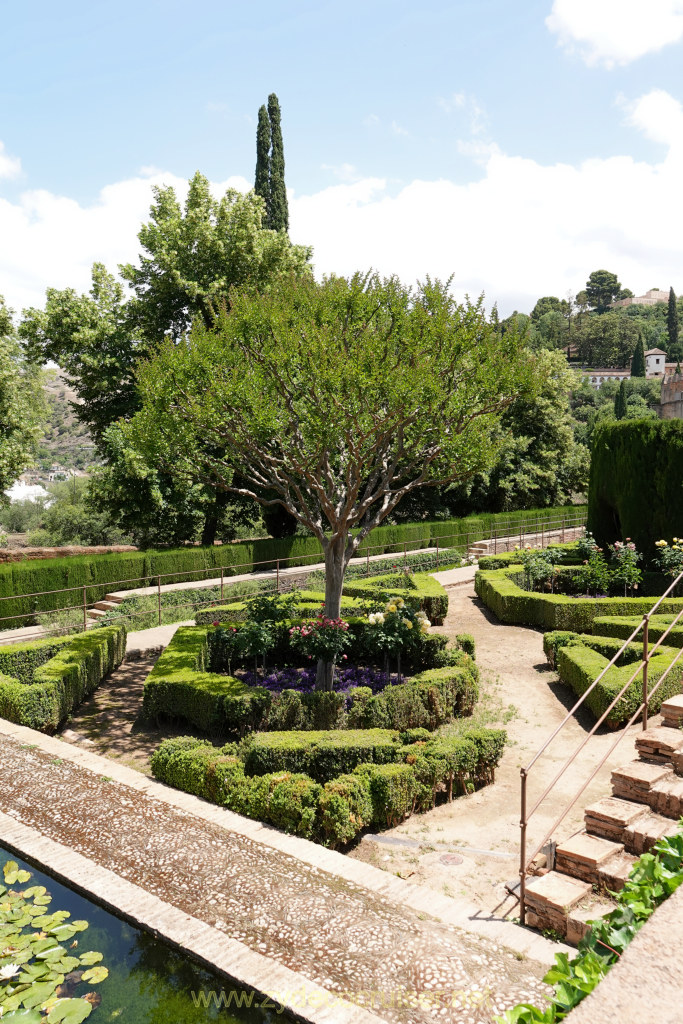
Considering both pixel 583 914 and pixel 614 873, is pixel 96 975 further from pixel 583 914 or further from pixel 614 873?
pixel 614 873

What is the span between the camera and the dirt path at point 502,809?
633cm

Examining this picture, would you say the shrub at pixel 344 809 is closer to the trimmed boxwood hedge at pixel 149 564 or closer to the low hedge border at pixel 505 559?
the trimmed boxwood hedge at pixel 149 564

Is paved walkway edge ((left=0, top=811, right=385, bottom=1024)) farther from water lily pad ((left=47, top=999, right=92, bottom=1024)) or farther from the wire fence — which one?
the wire fence

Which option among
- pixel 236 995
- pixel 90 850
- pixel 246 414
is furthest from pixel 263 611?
pixel 236 995

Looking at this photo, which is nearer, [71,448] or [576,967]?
[576,967]

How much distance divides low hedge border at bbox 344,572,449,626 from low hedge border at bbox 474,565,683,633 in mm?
1364

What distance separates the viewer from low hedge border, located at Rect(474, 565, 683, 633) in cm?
1451

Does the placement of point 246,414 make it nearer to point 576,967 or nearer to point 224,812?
point 224,812

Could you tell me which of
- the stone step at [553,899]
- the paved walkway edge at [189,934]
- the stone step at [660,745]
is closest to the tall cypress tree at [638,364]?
the stone step at [660,745]

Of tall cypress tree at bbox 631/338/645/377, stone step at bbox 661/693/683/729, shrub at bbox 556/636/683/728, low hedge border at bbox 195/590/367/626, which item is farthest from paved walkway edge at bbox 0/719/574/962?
tall cypress tree at bbox 631/338/645/377

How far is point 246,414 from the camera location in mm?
11141

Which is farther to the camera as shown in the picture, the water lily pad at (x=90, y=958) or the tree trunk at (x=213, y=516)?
the tree trunk at (x=213, y=516)

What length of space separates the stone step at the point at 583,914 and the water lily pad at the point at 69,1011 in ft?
11.0

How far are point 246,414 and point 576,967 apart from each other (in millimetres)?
8969
